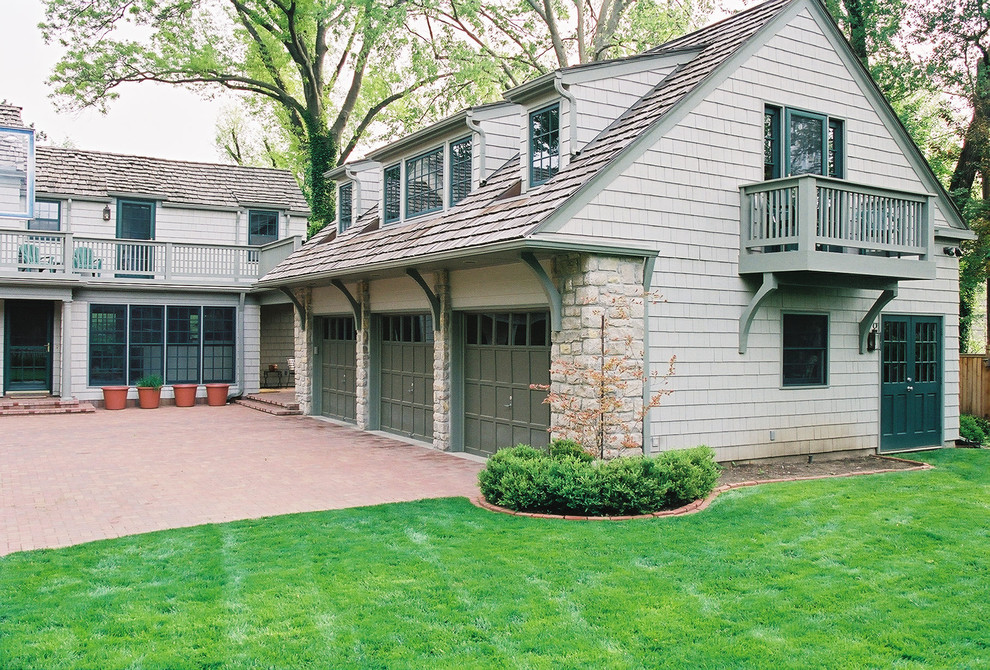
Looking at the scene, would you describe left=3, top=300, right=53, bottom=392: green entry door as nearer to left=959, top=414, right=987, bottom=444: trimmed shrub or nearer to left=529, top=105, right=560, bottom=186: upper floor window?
left=529, top=105, right=560, bottom=186: upper floor window

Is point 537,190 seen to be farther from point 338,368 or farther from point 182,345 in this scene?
point 182,345

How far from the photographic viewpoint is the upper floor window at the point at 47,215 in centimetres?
2269

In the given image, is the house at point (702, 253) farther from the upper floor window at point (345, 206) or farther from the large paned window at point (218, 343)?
the large paned window at point (218, 343)

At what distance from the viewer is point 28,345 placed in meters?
22.1

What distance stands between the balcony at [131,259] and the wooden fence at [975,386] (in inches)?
606

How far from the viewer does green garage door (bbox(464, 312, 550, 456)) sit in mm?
11438

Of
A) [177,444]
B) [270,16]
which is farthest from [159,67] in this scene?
[177,444]

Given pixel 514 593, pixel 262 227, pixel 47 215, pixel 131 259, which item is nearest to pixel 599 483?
pixel 514 593

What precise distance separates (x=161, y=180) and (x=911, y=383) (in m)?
21.3

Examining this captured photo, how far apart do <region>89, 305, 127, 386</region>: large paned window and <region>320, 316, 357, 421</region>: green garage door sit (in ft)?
20.8

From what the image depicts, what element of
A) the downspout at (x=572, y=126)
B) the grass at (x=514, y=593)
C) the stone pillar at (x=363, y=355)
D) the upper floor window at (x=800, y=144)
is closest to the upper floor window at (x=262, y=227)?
the stone pillar at (x=363, y=355)

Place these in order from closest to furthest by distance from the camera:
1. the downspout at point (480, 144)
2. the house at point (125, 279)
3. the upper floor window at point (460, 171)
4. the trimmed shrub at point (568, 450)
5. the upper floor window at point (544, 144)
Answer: the trimmed shrub at point (568, 450) → the upper floor window at point (544, 144) → the downspout at point (480, 144) → the upper floor window at point (460, 171) → the house at point (125, 279)

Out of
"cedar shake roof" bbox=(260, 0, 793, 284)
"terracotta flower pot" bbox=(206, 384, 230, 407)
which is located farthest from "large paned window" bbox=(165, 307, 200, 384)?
"cedar shake roof" bbox=(260, 0, 793, 284)

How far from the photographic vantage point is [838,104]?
12.5m
